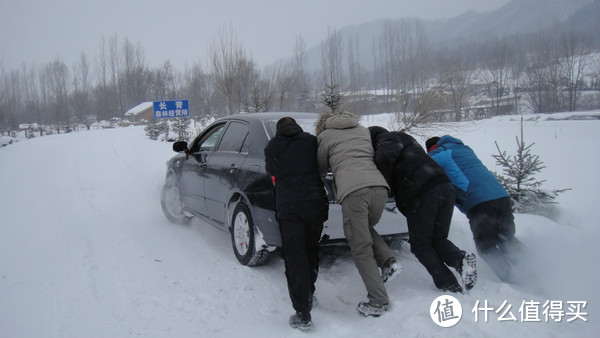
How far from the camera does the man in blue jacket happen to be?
3834 mm

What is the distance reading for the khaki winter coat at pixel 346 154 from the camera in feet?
10.8

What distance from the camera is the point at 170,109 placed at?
13180 mm

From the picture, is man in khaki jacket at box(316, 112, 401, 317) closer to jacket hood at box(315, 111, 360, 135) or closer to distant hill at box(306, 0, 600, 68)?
jacket hood at box(315, 111, 360, 135)

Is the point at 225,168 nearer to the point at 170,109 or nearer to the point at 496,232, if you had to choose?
the point at 496,232

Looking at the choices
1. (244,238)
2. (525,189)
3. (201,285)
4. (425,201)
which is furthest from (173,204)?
(525,189)

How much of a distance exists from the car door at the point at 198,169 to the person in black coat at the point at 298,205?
2114 mm

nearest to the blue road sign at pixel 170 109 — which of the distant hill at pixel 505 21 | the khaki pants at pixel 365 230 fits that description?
the khaki pants at pixel 365 230

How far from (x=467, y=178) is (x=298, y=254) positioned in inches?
72.8

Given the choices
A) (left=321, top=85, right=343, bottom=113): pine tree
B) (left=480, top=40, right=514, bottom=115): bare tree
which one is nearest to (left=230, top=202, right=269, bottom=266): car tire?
(left=321, top=85, right=343, bottom=113): pine tree

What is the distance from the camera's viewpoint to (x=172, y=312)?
3543 millimetres

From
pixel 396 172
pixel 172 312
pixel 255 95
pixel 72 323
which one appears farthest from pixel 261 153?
pixel 255 95

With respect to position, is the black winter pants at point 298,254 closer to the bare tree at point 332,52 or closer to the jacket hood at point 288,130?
the jacket hood at point 288,130

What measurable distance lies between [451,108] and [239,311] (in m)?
8.35

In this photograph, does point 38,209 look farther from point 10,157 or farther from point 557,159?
point 557,159
